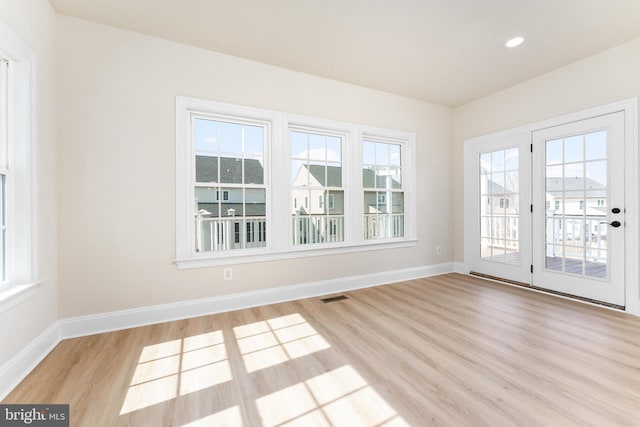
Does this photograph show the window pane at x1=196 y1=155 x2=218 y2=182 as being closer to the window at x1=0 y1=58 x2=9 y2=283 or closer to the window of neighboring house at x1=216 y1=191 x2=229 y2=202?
the window of neighboring house at x1=216 y1=191 x2=229 y2=202

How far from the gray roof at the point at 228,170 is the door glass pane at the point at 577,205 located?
3.73 m

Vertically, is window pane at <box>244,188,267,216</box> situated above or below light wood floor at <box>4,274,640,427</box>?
above

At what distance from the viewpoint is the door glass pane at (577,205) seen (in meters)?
3.11

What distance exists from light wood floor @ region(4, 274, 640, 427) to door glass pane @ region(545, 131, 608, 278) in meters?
0.69

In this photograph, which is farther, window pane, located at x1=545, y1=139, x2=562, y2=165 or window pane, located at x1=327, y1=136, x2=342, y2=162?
window pane, located at x1=327, y1=136, x2=342, y2=162

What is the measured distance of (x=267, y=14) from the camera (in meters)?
2.38

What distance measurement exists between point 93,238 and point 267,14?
254 centimetres

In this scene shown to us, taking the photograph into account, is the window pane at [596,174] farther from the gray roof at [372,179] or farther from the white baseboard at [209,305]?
the white baseboard at [209,305]

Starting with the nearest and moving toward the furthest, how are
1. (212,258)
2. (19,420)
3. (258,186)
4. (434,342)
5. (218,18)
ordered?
(19,420) → (434,342) → (218,18) → (212,258) → (258,186)

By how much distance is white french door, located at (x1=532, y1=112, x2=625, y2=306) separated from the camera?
2973 millimetres

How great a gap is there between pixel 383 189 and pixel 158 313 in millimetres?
3234

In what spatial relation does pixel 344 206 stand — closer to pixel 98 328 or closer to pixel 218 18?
pixel 218 18

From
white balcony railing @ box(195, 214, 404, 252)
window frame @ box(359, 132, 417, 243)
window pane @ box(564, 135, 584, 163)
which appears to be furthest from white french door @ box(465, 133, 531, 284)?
white balcony railing @ box(195, 214, 404, 252)

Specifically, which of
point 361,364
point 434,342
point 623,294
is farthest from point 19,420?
point 623,294
